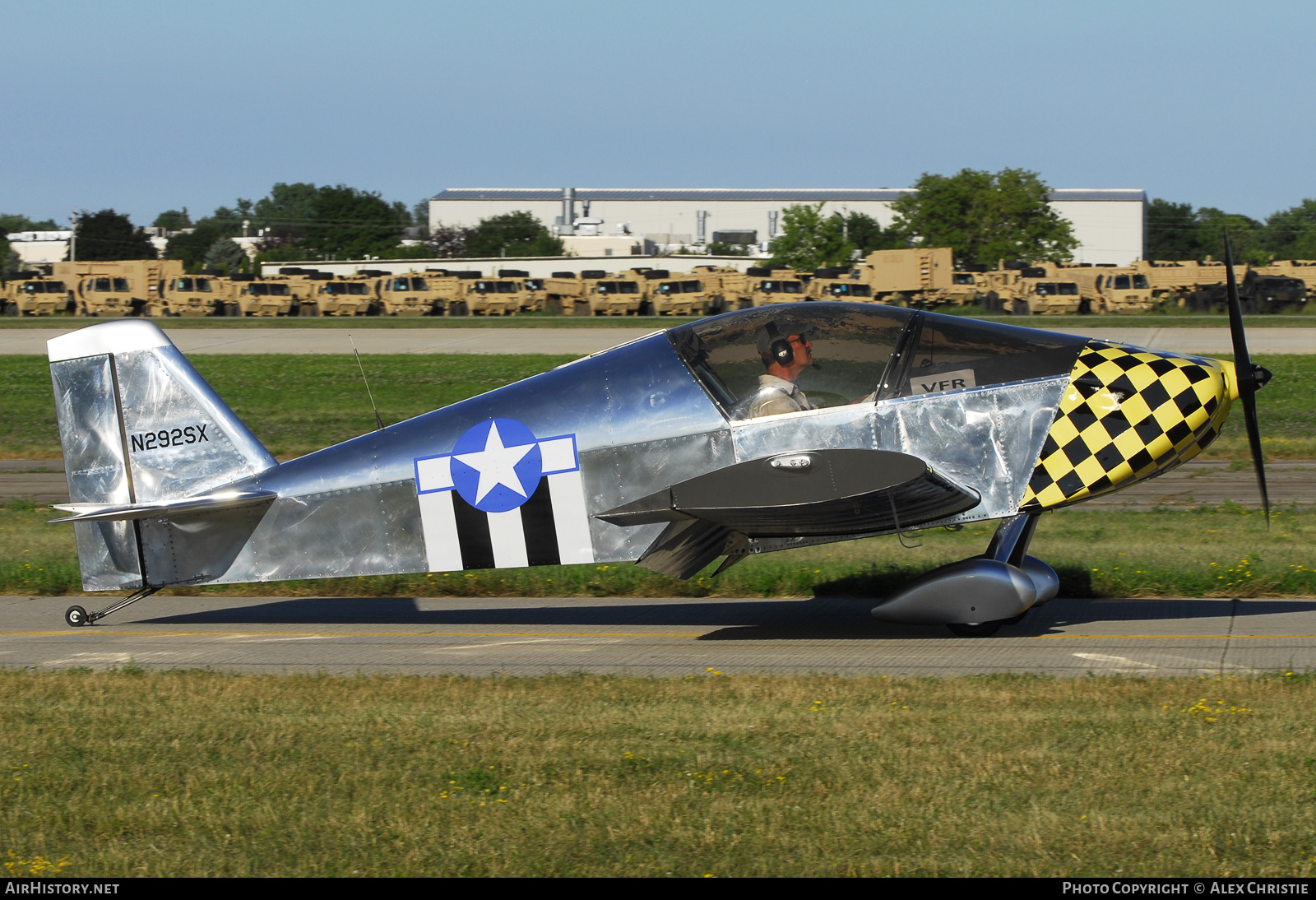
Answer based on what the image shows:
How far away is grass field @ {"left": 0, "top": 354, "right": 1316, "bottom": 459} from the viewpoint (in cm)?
2189

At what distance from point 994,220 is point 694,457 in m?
83.6

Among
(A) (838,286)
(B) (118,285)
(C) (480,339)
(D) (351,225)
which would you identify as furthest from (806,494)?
(D) (351,225)

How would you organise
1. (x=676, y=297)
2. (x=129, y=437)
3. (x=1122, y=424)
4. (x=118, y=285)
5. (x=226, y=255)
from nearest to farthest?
(x=1122, y=424), (x=129, y=437), (x=676, y=297), (x=118, y=285), (x=226, y=255)

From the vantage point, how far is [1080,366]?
8.16m

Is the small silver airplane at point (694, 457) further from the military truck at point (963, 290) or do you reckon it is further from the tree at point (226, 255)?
the tree at point (226, 255)

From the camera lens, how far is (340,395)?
2866 centimetres

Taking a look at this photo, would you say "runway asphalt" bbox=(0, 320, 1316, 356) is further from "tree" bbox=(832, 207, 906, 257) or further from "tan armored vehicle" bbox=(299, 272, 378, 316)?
"tree" bbox=(832, 207, 906, 257)

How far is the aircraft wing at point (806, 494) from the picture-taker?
7.58 meters

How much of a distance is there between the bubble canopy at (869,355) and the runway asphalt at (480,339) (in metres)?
26.0

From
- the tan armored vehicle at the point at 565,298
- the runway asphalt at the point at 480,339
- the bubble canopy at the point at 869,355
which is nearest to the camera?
the bubble canopy at the point at 869,355

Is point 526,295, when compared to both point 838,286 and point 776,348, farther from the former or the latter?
point 776,348

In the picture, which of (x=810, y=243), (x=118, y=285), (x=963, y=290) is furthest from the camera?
(x=810, y=243)

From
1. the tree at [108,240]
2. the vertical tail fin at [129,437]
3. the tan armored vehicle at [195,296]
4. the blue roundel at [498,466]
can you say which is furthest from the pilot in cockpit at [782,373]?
the tree at [108,240]
